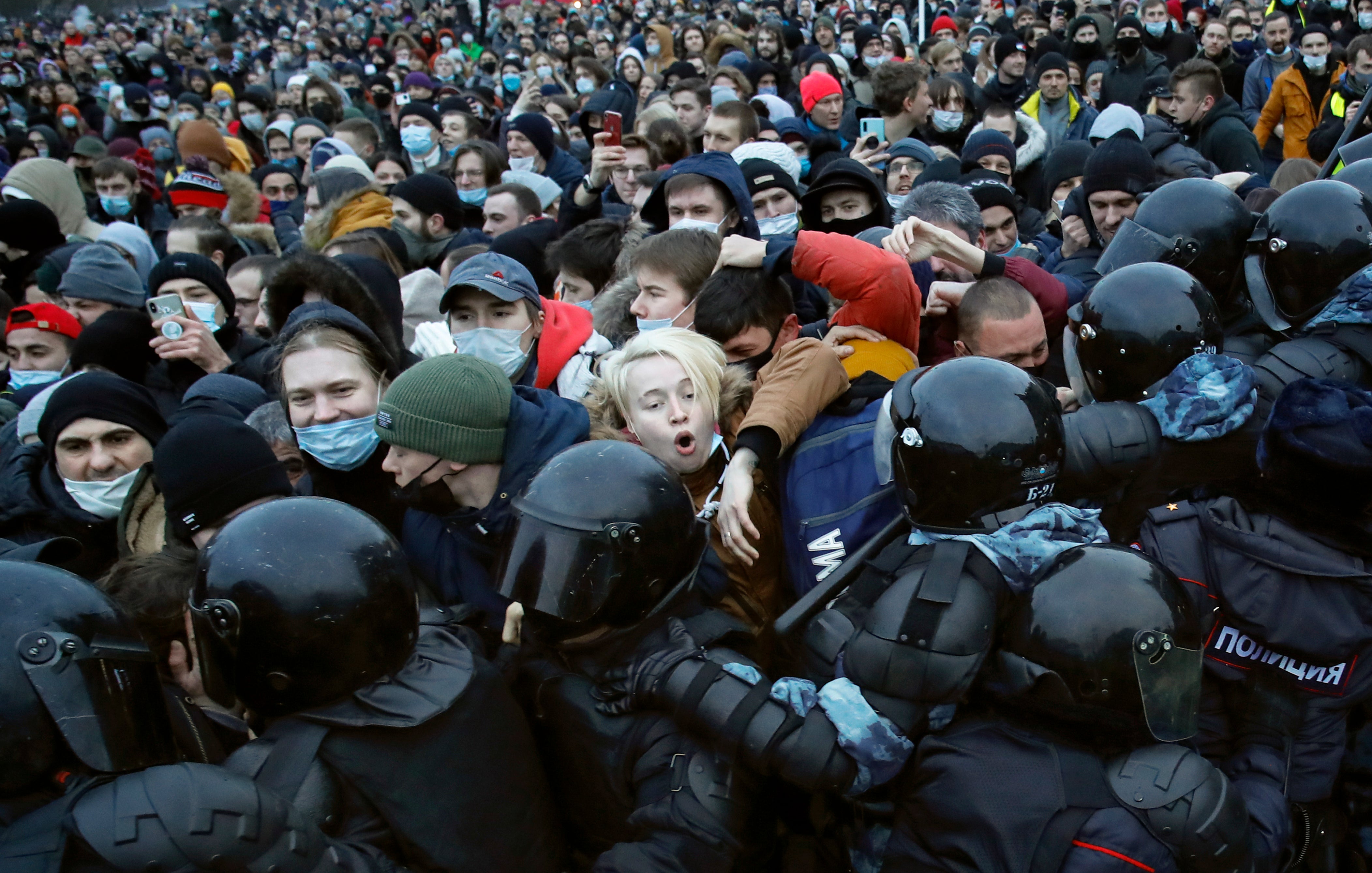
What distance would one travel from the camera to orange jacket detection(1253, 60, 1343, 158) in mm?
7332

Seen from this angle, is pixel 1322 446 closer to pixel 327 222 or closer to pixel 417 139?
pixel 327 222

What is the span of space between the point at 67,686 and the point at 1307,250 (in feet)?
9.72

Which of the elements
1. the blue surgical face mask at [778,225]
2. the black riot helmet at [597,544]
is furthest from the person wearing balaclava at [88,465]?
the blue surgical face mask at [778,225]

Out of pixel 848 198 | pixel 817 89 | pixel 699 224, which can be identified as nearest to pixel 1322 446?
pixel 699 224

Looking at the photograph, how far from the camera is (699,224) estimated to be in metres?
4.03

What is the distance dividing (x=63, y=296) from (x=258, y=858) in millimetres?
5031

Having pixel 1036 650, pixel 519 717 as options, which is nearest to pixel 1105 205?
pixel 1036 650

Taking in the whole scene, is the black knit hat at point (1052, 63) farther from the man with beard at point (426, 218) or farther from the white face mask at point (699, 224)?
the white face mask at point (699, 224)

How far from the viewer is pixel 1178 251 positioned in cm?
285

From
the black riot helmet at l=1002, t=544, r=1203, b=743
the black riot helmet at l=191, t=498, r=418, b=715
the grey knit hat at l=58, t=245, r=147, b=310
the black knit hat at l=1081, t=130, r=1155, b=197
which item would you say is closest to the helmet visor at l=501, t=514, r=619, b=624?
the black riot helmet at l=191, t=498, r=418, b=715

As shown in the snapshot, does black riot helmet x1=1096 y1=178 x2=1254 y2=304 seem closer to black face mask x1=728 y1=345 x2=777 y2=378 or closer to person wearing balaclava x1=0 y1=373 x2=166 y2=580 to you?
black face mask x1=728 y1=345 x2=777 y2=378

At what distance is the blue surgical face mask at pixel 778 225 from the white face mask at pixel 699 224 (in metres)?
0.60

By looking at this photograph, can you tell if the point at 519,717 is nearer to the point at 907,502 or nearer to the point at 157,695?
the point at 157,695

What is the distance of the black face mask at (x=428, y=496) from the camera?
2.64m
